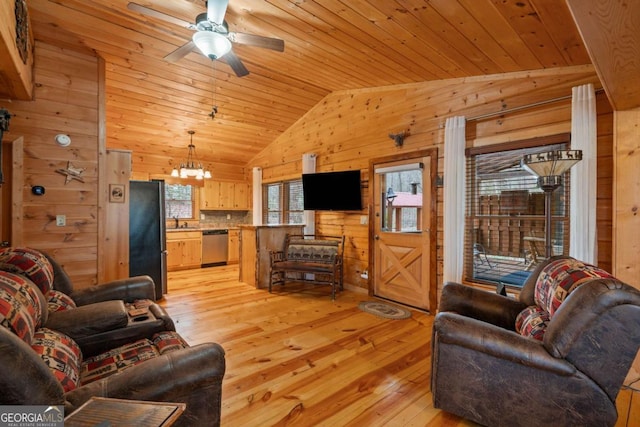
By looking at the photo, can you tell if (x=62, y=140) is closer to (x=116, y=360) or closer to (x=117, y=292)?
(x=117, y=292)

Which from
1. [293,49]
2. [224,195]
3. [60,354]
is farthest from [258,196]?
[60,354]

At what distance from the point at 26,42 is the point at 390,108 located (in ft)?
13.2

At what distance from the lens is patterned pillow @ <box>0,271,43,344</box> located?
120 cm

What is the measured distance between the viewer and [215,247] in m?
6.79

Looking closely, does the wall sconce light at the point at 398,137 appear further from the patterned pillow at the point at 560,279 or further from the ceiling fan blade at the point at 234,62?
the patterned pillow at the point at 560,279

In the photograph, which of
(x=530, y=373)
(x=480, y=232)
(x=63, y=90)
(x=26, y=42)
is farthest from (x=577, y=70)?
(x=63, y=90)

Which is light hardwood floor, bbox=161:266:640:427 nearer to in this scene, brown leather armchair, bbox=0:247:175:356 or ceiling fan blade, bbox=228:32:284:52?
brown leather armchair, bbox=0:247:175:356

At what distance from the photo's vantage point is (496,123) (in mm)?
3229

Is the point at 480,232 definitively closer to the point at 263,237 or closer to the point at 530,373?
the point at 530,373

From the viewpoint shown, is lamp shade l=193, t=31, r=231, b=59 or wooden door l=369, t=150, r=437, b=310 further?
wooden door l=369, t=150, r=437, b=310

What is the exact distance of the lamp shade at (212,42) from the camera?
7.37ft

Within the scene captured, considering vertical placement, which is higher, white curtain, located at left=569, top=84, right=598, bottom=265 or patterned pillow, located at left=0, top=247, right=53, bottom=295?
white curtain, located at left=569, top=84, right=598, bottom=265

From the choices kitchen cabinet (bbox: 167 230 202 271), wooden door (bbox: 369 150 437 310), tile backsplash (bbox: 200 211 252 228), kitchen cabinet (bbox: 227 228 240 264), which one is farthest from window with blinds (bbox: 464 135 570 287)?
tile backsplash (bbox: 200 211 252 228)

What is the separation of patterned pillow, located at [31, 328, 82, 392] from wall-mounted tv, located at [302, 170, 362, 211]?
3.71 metres
